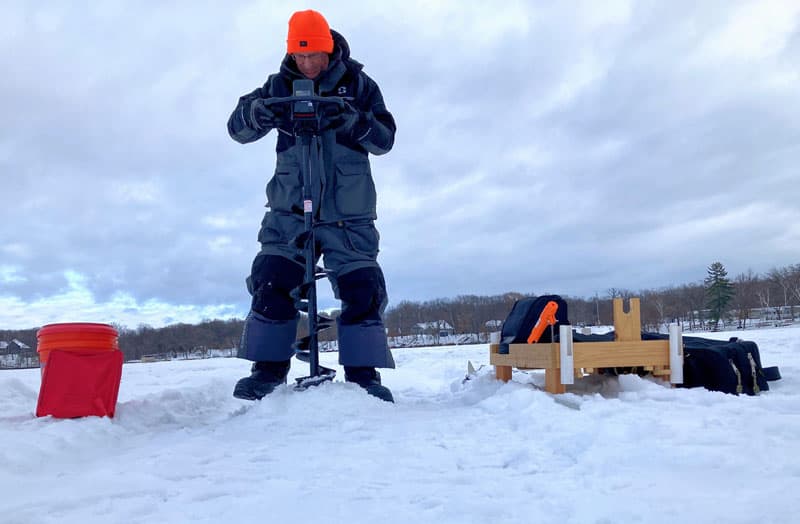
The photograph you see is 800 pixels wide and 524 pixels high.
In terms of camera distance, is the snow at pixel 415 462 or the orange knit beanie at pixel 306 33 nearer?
the snow at pixel 415 462

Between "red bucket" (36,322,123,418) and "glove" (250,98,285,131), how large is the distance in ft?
4.83

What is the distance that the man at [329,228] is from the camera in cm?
367

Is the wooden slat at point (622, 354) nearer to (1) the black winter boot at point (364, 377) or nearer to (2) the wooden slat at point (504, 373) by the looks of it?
(2) the wooden slat at point (504, 373)

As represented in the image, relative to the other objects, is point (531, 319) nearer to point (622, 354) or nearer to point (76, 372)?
point (622, 354)

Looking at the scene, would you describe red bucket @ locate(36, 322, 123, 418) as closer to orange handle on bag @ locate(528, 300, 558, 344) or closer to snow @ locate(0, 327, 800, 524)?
snow @ locate(0, 327, 800, 524)

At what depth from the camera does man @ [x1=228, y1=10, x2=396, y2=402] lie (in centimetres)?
367

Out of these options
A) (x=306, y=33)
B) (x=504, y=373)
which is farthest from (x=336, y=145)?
(x=504, y=373)

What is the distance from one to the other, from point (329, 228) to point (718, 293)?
72.5m

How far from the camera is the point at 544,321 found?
4039mm

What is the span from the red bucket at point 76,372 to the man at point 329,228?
763mm

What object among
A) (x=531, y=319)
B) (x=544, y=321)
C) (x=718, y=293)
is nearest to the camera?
(x=544, y=321)

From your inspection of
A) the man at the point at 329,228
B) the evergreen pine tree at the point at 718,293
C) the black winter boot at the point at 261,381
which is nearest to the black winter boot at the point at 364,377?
the man at the point at 329,228

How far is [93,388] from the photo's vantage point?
3082mm

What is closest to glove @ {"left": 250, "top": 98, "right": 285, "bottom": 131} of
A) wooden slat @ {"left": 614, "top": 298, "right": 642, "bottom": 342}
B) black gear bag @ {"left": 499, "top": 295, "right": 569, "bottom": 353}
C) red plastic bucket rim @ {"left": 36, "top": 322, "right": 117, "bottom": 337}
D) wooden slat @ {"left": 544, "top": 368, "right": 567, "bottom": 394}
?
red plastic bucket rim @ {"left": 36, "top": 322, "right": 117, "bottom": 337}
